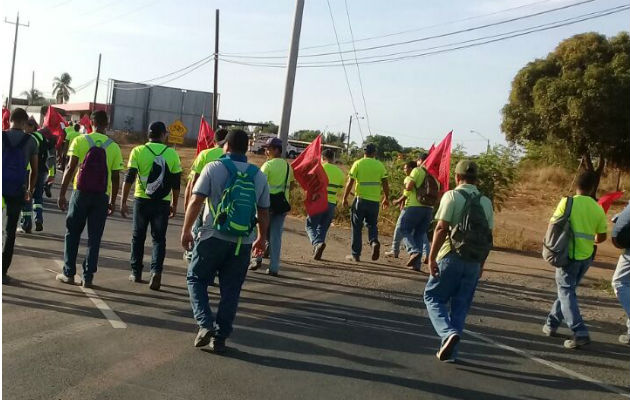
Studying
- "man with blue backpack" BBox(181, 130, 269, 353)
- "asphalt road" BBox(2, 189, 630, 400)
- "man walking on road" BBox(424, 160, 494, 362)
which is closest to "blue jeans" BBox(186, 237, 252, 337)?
"man with blue backpack" BBox(181, 130, 269, 353)

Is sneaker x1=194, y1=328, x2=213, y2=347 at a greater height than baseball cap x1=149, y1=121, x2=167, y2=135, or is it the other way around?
baseball cap x1=149, y1=121, x2=167, y2=135

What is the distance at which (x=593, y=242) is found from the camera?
7254mm

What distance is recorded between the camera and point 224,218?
18.7 feet

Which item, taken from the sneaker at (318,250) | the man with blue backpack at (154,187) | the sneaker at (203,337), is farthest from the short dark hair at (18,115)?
the sneaker at (318,250)

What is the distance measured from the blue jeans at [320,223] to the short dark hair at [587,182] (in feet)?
16.1

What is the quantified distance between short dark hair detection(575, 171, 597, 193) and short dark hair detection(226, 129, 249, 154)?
→ 355 centimetres

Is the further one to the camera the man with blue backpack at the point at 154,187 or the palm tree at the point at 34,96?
the palm tree at the point at 34,96

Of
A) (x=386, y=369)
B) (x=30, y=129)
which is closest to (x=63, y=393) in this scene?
(x=386, y=369)

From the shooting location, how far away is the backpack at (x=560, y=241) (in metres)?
7.12

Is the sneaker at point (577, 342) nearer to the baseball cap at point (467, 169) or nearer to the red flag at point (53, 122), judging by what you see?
the baseball cap at point (467, 169)

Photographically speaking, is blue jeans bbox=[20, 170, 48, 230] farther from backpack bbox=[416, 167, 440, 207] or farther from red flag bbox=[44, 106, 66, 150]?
backpack bbox=[416, 167, 440, 207]

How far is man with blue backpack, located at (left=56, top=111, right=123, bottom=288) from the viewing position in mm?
7617

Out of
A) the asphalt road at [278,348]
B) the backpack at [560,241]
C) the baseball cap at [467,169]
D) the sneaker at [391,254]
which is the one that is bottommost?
the asphalt road at [278,348]

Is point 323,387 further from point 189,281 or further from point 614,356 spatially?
point 614,356
